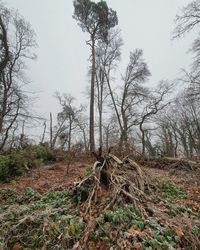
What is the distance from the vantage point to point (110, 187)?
16.1 ft

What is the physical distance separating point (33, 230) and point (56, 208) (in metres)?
0.73

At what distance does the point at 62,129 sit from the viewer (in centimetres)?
2886

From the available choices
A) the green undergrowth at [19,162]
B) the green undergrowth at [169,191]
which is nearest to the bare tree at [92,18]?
the green undergrowth at [19,162]

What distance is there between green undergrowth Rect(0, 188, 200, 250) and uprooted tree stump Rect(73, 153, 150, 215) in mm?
169

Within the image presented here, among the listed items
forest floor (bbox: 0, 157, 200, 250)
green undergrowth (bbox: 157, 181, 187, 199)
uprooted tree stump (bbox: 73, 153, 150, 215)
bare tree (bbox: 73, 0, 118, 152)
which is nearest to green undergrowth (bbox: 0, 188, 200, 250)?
forest floor (bbox: 0, 157, 200, 250)

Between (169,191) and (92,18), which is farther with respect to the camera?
(92,18)

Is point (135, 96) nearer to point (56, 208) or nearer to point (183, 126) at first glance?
point (183, 126)

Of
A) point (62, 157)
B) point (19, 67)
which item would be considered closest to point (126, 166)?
point (62, 157)

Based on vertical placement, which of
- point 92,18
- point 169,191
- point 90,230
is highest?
point 92,18

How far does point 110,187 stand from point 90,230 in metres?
1.34

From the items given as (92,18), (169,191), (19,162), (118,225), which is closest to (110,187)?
(118,225)

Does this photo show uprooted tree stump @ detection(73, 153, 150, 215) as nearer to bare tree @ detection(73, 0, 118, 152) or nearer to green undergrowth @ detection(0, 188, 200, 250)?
green undergrowth @ detection(0, 188, 200, 250)

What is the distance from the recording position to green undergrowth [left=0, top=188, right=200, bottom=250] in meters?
3.50

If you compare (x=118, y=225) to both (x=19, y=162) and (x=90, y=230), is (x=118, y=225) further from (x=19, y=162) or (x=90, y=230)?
(x=19, y=162)
